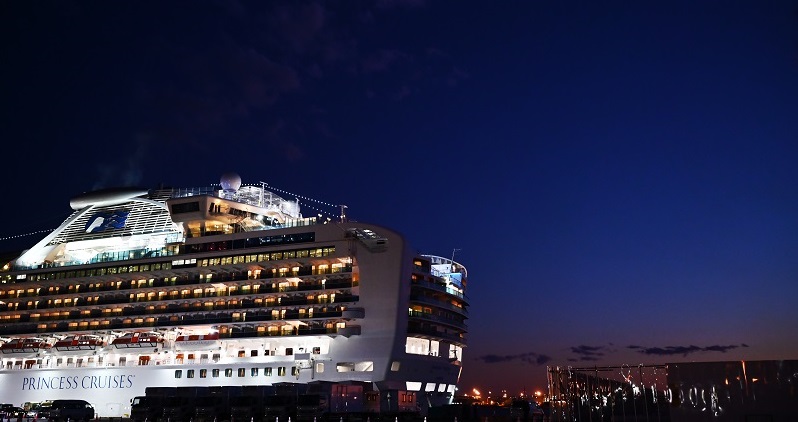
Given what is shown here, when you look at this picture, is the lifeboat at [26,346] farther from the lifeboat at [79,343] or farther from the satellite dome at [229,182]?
the satellite dome at [229,182]

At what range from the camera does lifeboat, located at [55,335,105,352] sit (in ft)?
269

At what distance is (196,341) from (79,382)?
16.5 meters

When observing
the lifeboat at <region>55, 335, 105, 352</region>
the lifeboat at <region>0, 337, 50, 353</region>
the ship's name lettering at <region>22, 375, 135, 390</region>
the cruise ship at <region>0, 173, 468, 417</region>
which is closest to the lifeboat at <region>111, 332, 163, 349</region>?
the cruise ship at <region>0, 173, 468, 417</region>

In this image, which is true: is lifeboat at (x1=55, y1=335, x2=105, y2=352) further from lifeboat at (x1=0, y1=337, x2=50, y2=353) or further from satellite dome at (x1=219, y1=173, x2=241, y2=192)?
satellite dome at (x1=219, y1=173, x2=241, y2=192)

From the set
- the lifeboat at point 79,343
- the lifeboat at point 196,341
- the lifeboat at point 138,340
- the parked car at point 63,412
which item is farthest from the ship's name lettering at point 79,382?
the lifeboat at point 196,341

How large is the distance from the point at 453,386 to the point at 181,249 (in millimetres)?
34151

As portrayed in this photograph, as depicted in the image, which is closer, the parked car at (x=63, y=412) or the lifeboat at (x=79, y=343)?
the parked car at (x=63, y=412)

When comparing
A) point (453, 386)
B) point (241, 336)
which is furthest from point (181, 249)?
point (453, 386)

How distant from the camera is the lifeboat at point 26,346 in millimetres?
85938

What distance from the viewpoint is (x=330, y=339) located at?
69625 millimetres

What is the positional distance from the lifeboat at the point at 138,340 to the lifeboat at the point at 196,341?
2396 millimetres

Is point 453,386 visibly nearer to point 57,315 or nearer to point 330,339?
point 330,339

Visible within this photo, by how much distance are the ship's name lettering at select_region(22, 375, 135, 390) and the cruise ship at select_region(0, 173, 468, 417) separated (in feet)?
0.52

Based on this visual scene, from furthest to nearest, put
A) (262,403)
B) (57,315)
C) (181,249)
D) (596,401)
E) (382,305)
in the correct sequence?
(57,315) < (181,249) < (382,305) < (262,403) < (596,401)
